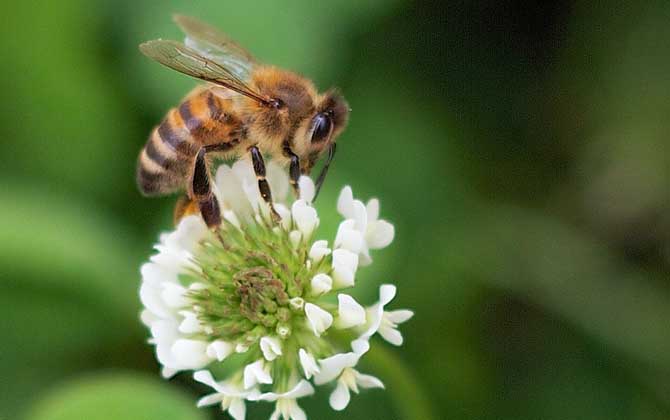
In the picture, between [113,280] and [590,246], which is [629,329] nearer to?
[590,246]

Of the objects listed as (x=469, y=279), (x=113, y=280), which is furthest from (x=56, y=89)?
(x=469, y=279)

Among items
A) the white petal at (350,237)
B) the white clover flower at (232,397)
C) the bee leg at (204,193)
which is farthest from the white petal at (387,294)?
the bee leg at (204,193)

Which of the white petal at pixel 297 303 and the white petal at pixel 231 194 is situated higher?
the white petal at pixel 231 194

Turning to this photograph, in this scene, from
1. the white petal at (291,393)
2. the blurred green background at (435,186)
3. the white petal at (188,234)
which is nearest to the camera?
the white petal at (291,393)

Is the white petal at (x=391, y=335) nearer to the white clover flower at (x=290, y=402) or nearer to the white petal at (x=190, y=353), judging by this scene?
the white clover flower at (x=290, y=402)

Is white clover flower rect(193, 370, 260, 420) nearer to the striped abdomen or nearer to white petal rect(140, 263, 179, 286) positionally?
white petal rect(140, 263, 179, 286)

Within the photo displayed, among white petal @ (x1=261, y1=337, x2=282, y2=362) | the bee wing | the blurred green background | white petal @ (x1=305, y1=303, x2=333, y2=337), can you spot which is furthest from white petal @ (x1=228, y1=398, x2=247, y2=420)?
the blurred green background
